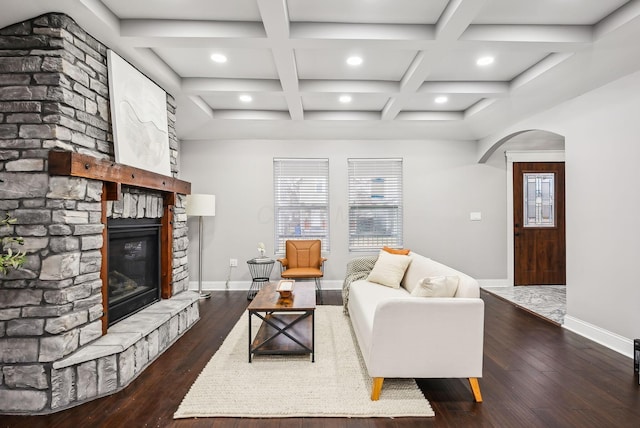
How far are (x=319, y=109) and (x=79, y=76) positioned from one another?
287 centimetres

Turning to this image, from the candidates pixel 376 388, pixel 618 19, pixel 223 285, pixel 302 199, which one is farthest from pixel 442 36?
pixel 223 285

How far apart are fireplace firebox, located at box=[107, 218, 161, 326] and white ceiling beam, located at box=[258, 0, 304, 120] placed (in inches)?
79.5

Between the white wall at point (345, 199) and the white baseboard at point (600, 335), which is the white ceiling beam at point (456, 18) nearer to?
the white wall at point (345, 199)

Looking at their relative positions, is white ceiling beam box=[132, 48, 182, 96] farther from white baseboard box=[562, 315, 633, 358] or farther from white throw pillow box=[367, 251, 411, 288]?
white baseboard box=[562, 315, 633, 358]

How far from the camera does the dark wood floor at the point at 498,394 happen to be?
74.2 inches

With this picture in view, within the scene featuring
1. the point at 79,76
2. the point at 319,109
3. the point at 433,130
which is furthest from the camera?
the point at 433,130

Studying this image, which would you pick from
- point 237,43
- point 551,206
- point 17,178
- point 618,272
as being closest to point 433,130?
point 551,206

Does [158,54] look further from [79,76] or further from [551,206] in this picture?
[551,206]

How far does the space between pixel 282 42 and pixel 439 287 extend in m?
2.27

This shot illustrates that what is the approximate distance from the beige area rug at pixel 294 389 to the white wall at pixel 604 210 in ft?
7.28

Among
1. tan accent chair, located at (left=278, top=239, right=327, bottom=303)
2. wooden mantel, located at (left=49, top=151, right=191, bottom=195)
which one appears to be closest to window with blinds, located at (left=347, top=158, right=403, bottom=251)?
tan accent chair, located at (left=278, top=239, right=327, bottom=303)

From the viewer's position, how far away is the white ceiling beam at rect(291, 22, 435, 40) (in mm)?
2521

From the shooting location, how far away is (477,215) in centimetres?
533

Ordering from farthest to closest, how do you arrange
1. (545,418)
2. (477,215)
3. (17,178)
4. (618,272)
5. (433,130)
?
(477,215), (433,130), (618,272), (17,178), (545,418)
